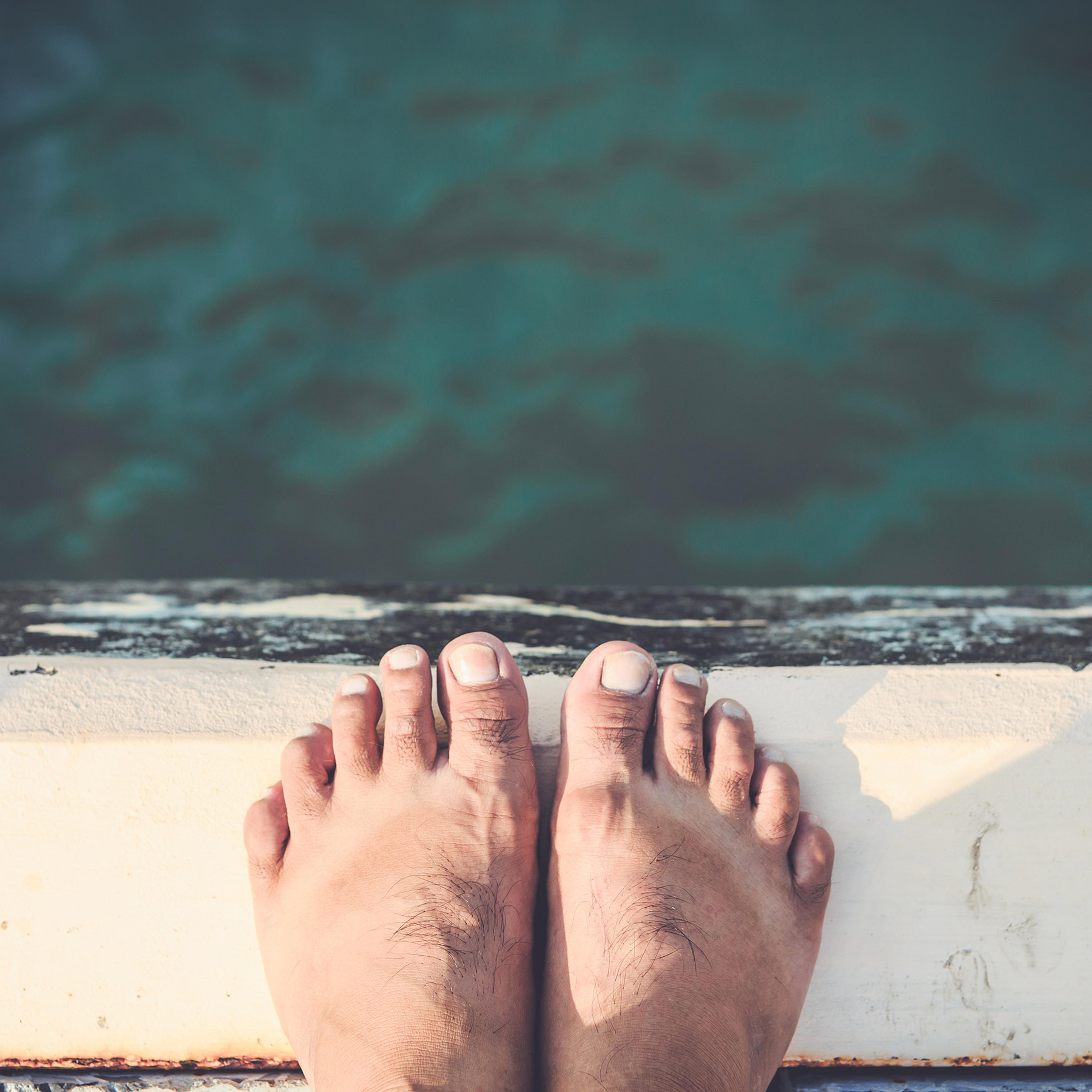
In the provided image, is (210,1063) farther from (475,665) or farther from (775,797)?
(775,797)

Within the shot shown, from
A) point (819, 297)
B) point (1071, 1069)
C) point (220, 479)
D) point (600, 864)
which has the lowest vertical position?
point (1071, 1069)

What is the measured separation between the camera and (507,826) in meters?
0.98

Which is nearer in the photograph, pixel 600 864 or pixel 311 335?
pixel 600 864

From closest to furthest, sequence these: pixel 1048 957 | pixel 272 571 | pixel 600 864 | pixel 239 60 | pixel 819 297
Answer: pixel 1048 957 < pixel 600 864 < pixel 272 571 < pixel 819 297 < pixel 239 60

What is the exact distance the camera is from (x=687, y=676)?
997 millimetres

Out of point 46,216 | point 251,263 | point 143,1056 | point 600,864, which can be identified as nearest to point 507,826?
point 600,864

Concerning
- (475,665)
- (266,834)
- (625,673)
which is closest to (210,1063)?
(266,834)

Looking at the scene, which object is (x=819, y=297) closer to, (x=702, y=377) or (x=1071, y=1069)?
(x=702, y=377)

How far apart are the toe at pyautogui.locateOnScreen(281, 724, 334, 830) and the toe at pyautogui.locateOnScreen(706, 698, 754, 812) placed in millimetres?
457

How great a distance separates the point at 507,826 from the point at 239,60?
315 centimetres

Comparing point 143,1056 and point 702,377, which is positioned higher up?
point 702,377

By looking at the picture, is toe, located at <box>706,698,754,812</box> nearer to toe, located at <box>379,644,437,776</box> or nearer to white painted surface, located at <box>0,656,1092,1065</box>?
white painted surface, located at <box>0,656,1092,1065</box>

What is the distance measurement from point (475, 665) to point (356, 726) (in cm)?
16

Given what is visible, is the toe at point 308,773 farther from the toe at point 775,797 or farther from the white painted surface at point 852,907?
the toe at point 775,797
